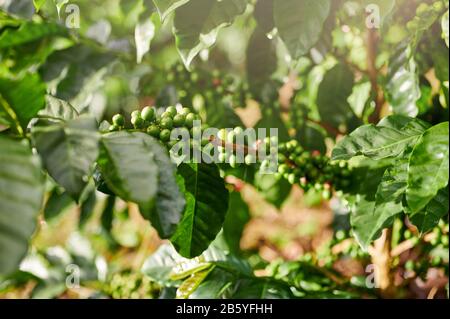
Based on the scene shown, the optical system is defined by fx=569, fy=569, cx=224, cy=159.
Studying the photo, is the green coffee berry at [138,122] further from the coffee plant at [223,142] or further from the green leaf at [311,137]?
the green leaf at [311,137]

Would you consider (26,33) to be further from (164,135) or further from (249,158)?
(249,158)

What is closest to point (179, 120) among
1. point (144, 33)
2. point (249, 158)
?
point (249, 158)

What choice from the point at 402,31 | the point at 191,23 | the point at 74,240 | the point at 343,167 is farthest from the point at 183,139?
the point at 74,240

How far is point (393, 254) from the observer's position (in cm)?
171

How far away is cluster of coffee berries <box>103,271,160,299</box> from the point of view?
1.83 meters

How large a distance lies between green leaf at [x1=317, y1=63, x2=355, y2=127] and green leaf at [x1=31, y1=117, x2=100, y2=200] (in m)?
1.20

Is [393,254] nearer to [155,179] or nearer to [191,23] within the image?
[191,23]

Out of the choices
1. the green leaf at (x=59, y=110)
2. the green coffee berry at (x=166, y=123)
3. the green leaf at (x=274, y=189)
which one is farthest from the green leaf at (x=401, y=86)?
the green leaf at (x=59, y=110)

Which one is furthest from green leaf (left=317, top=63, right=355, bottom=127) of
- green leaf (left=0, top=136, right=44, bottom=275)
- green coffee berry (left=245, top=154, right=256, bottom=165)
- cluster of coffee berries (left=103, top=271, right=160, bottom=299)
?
green leaf (left=0, top=136, right=44, bottom=275)

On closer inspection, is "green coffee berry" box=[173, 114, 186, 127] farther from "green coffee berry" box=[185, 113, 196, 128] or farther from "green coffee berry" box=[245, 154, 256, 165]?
"green coffee berry" box=[245, 154, 256, 165]

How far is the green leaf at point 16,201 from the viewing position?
0.54 m

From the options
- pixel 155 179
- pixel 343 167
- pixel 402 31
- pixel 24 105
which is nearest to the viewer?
pixel 155 179

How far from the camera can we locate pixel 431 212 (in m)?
1.10
